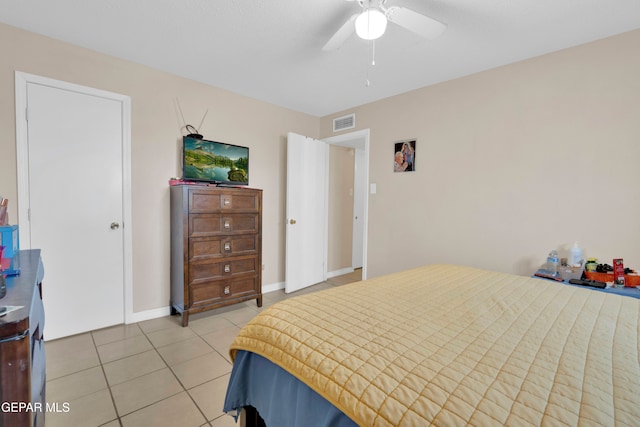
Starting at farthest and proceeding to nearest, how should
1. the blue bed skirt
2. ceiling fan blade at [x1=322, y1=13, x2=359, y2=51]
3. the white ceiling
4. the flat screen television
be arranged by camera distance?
the flat screen television → the white ceiling → ceiling fan blade at [x1=322, y1=13, x2=359, y2=51] → the blue bed skirt

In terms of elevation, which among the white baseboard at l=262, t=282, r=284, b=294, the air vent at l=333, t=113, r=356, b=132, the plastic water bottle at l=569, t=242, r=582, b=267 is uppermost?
the air vent at l=333, t=113, r=356, b=132

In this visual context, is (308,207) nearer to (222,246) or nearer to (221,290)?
(222,246)

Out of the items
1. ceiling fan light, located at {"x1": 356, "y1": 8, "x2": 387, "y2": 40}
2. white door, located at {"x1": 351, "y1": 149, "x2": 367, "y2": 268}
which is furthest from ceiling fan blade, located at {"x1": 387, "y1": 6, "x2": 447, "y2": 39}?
white door, located at {"x1": 351, "y1": 149, "x2": 367, "y2": 268}

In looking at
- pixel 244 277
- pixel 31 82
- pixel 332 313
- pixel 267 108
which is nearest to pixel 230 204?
pixel 244 277

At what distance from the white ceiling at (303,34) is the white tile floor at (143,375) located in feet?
7.95

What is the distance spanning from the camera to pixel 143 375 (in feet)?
6.18

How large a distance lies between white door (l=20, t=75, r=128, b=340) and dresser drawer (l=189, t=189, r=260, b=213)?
67 cm

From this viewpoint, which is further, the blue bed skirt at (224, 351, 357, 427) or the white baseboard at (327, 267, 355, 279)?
the white baseboard at (327, 267, 355, 279)

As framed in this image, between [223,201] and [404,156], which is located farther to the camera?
[404,156]

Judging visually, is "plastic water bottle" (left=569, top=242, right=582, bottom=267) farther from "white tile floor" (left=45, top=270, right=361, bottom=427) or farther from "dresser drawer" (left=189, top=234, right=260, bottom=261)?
"dresser drawer" (left=189, top=234, right=260, bottom=261)

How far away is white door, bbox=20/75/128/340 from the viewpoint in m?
2.20

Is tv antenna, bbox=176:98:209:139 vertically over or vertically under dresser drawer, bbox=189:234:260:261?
over

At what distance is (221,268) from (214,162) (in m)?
1.13

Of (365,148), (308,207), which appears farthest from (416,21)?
(308,207)
